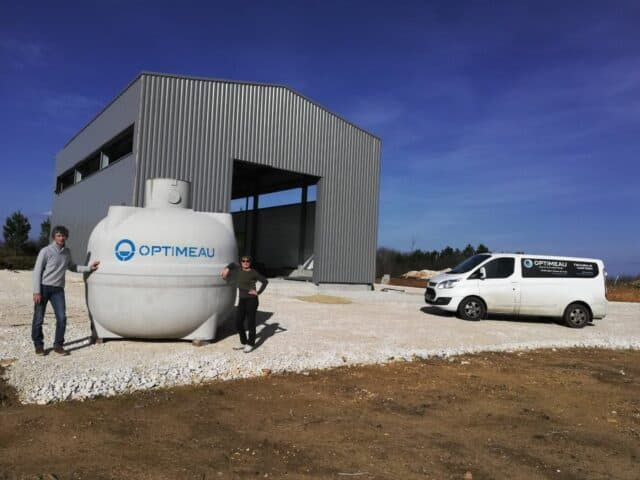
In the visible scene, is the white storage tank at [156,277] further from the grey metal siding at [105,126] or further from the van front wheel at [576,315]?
the grey metal siding at [105,126]

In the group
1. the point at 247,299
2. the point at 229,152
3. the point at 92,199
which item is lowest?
the point at 247,299

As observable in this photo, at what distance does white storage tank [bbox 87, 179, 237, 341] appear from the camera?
26.5 ft

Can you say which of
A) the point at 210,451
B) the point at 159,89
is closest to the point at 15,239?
the point at 159,89

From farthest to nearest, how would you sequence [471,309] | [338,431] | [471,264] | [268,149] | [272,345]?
[268,149] < [471,264] < [471,309] < [272,345] < [338,431]

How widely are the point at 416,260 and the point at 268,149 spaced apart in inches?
1219

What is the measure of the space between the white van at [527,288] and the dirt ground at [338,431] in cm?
639

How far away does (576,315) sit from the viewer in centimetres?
1413

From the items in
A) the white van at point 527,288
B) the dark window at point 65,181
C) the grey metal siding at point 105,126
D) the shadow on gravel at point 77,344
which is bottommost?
the shadow on gravel at point 77,344

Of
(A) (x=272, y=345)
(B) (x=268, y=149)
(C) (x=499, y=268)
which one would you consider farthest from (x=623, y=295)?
(A) (x=272, y=345)

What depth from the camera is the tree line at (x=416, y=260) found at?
44966 millimetres

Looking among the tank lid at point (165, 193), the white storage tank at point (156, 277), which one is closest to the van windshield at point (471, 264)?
the white storage tank at point (156, 277)

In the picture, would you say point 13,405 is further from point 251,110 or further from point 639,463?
point 251,110

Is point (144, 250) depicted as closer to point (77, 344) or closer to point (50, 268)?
point (50, 268)

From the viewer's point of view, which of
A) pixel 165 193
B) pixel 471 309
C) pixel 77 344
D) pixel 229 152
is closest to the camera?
pixel 77 344
